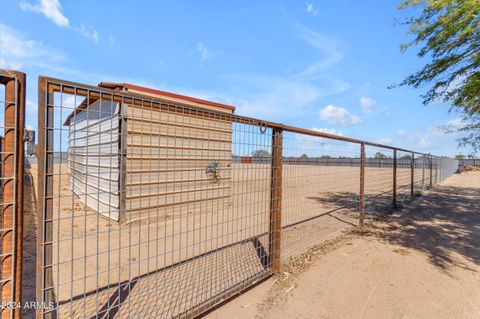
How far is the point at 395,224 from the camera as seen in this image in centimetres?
532

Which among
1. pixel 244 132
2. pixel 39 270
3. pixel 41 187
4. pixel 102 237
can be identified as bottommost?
pixel 102 237

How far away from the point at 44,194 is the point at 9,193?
0.16 meters

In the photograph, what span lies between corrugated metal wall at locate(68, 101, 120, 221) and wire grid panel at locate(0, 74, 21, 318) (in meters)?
0.28

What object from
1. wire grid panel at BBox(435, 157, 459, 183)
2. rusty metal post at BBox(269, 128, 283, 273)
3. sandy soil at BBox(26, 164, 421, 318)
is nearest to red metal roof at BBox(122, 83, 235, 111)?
sandy soil at BBox(26, 164, 421, 318)

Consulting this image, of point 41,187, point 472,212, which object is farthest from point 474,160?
point 41,187

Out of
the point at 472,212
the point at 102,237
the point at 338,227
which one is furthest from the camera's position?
the point at 472,212

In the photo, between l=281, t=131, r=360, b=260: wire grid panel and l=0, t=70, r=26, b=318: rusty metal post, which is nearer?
l=0, t=70, r=26, b=318: rusty metal post

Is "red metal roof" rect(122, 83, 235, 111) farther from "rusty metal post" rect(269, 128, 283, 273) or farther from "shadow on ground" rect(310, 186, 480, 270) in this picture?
"shadow on ground" rect(310, 186, 480, 270)

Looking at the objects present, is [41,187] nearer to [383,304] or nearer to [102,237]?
[383,304]

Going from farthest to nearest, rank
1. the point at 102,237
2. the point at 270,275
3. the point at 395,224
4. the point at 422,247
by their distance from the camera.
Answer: the point at 395,224
the point at 102,237
the point at 422,247
the point at 270,275

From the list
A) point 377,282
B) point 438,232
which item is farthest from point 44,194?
point 438,232

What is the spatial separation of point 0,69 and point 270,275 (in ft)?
9.22

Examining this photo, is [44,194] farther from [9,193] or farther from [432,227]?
[432,227]

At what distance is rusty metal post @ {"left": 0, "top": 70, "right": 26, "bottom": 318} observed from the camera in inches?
50.2
